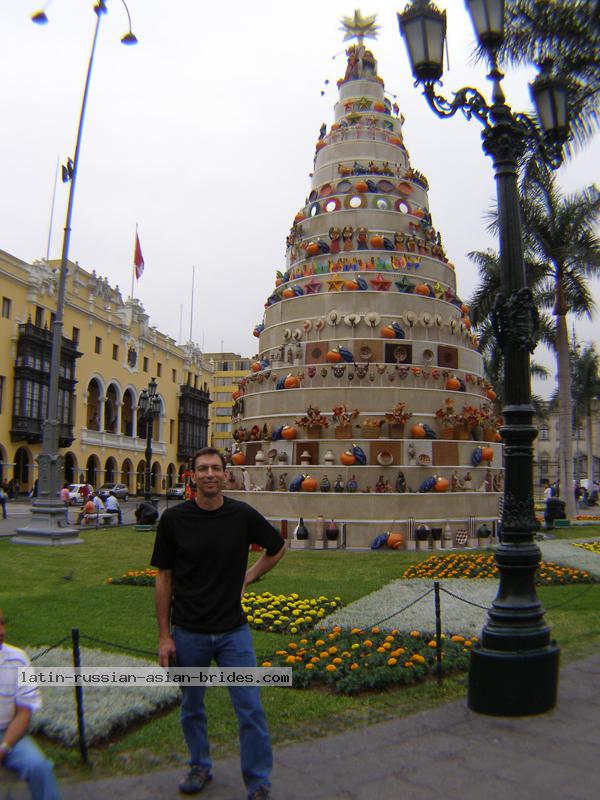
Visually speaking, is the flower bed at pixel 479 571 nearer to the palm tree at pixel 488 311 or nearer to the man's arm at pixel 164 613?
the man's arm at pixel 164 613

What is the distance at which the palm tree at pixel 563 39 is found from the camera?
1360cm

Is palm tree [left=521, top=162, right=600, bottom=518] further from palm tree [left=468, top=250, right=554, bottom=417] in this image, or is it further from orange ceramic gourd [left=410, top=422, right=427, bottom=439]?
orange ceramic gourd [left=410, top=422, right=427, bottom=439]

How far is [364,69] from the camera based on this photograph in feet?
94.8

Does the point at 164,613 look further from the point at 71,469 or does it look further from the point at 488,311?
the point at 71,469

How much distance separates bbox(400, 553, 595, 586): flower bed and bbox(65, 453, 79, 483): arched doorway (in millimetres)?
41896

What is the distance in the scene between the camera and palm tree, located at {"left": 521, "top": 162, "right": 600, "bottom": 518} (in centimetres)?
2862

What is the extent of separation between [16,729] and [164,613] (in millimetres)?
1095

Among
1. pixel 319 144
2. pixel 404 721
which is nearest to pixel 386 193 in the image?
pixel 319 144

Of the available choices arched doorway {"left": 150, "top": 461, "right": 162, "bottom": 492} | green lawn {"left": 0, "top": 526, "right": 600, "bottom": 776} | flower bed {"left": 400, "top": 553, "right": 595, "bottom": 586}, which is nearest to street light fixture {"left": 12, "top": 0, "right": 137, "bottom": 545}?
green lawn {"left": 0, "top": 526, "right": 600, "bottom": 776}

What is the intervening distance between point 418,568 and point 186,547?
1081 cm

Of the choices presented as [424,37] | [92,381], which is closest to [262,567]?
[424,37]

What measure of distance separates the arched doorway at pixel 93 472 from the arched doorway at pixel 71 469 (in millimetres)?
2257

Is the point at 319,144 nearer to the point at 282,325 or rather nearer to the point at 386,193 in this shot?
the point at 386,193

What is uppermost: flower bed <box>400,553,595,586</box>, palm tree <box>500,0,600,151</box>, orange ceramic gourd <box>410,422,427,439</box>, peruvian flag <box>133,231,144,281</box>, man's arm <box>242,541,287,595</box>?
peruvian flag <box>133,231,144,281</box>
